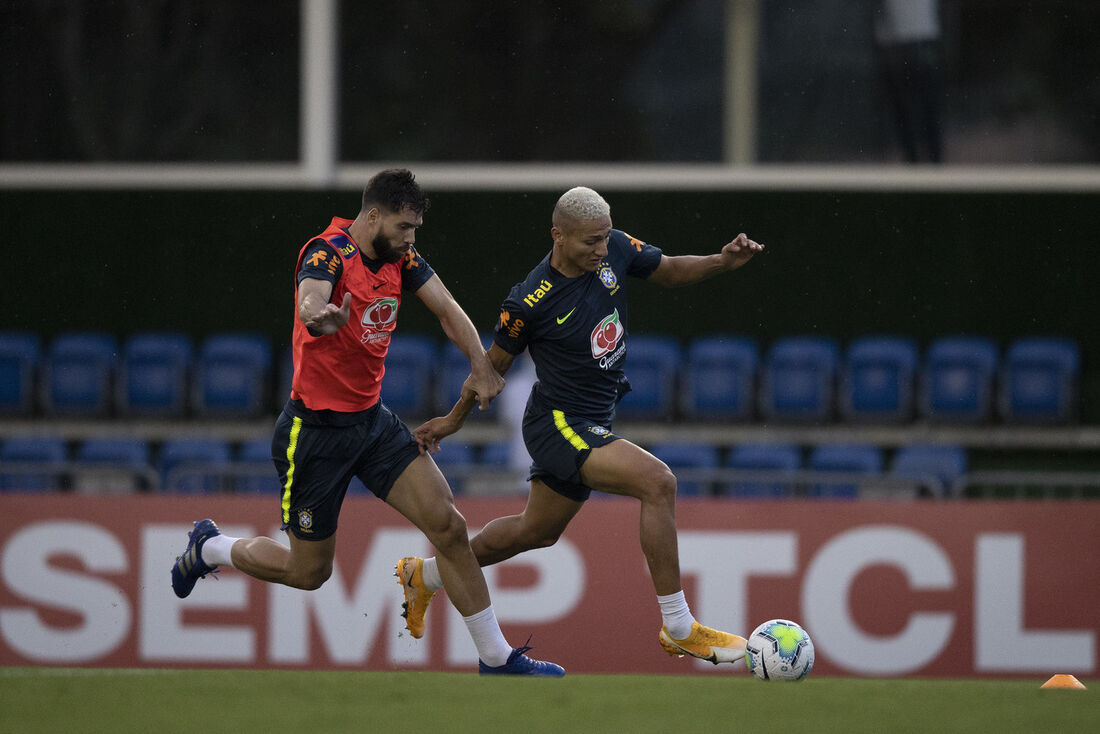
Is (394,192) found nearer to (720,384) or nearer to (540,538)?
(540,538)

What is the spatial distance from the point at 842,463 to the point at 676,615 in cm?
497

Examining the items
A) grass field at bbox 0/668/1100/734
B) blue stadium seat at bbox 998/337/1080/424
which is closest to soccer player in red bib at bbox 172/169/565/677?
grass field at bbox 0/668/1100/734

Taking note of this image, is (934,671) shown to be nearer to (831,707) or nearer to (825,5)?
(831,707)

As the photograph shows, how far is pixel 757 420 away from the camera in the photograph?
39.0ft

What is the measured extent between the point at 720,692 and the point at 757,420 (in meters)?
6.06

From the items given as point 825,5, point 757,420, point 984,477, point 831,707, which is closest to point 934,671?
point 984,477

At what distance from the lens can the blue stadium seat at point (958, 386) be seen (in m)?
11.8

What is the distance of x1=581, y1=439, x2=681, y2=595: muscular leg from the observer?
596 cm

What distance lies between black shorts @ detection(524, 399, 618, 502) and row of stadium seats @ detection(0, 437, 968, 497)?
364cm

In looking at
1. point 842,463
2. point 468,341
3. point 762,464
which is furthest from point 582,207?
point 842,463

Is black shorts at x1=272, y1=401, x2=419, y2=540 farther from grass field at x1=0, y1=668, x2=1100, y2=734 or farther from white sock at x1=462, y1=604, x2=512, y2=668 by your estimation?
grass field at x1=0, y1=668, x2=1100, y2=734

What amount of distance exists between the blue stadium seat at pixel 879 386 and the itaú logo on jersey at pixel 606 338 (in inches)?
234

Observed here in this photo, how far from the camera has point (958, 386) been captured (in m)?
11.9

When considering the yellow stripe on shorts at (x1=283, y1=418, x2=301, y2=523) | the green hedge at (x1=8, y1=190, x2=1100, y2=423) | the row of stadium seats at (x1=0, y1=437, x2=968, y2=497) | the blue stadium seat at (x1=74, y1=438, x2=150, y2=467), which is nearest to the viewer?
the yellow stripe on shorts at (x1=283, y1=418, x2=301, y2=523)
